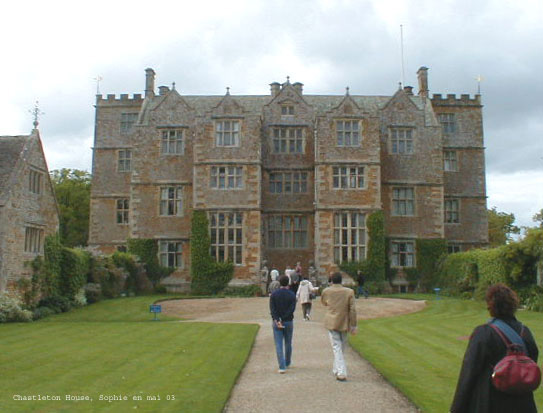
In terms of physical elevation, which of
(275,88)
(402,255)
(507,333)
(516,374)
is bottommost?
(516,374)

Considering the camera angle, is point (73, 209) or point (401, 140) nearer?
point (401, 140)

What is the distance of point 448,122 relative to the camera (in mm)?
38188

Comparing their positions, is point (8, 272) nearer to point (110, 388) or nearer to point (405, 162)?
point (110, 388)

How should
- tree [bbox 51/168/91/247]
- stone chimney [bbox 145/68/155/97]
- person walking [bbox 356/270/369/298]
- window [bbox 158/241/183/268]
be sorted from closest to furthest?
1. person walking [bbox 356/270/369/298]
2. window [bbox 158/241/183/268]
3. stone chimney [bbox 145/68/155/97]
4. tree [bbox 51/168/91/247]

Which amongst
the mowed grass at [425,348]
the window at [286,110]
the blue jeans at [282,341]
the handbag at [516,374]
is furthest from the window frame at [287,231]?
the handbag at [516,374]

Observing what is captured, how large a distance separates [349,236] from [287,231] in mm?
4081

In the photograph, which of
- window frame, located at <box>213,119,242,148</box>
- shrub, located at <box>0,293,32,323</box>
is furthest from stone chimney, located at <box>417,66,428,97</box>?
shrub, located at <box>0,293,32,323</box>

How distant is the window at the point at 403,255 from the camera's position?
33.8 meters

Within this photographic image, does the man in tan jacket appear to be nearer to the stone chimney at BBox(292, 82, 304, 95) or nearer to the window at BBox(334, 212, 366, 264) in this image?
the window at BBox(334, 212, 366, 264)

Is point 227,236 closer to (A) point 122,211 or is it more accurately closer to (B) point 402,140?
(A) point 122,211

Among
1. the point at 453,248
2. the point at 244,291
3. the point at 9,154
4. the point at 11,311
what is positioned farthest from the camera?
the point at 453,248

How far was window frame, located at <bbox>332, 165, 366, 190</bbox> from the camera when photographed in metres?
32.4

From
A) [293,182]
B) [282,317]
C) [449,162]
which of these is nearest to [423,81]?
[449,162]

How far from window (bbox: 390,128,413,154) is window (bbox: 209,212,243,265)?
10339 millimetres
